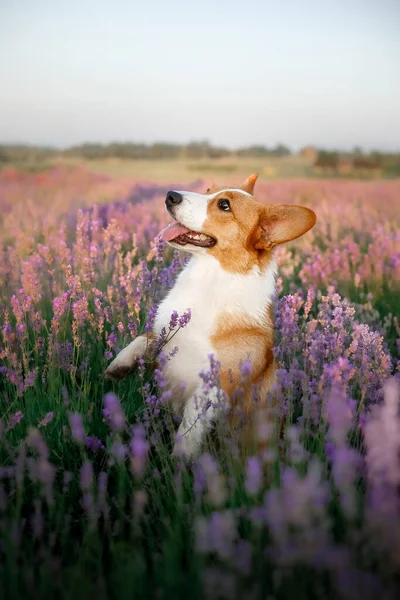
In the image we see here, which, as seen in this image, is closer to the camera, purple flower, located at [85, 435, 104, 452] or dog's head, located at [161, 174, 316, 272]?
purple flower, located at [85, 435, 104, 452]

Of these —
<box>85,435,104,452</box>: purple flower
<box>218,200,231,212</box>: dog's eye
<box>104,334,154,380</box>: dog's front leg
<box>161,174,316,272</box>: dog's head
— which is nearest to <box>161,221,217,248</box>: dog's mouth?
<box>161,174,316,272</box>: dog's head

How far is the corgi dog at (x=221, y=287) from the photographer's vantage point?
10.8 ft

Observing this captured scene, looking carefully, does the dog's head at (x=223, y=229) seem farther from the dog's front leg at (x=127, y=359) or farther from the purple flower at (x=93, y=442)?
the purple flower at (x=93, y=442)

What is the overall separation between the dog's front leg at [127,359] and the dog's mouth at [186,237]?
0.68m

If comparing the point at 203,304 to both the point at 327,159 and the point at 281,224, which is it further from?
the point at 327,159

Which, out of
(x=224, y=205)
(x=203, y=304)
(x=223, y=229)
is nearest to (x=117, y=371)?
(x=203, y=304)

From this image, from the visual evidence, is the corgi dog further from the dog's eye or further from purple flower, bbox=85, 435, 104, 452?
purple flower, bbox=85, 435, 104, 452

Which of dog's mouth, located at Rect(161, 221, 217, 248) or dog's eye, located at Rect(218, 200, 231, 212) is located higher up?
dog's eye, located at Rect(218, 200, 231, 212)

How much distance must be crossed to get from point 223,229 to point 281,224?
38 centimetres

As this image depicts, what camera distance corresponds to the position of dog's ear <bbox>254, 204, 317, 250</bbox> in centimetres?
337

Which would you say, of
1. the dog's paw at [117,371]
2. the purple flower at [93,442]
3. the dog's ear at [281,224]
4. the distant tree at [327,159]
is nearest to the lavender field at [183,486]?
the purple flower at [93,442]

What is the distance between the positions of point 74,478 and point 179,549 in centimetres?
79

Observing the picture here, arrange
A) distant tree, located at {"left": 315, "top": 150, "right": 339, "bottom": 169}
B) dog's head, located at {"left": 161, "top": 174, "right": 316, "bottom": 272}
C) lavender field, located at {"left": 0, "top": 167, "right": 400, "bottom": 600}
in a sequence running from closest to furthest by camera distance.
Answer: lavender field, located at {"left": 0, "top": 167, "right": 400, "bottom": 600} < dog's head, located at {"left": 161, "top": 174, "right": 316, "bottom": 272} < distant tree, located at {"left": 315, "top": 150, "right": 339, "bottom": 169}

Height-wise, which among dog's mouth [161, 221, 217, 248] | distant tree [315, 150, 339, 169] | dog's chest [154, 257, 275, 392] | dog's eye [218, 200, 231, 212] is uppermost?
distant tree [315, 150, 339, 169]
